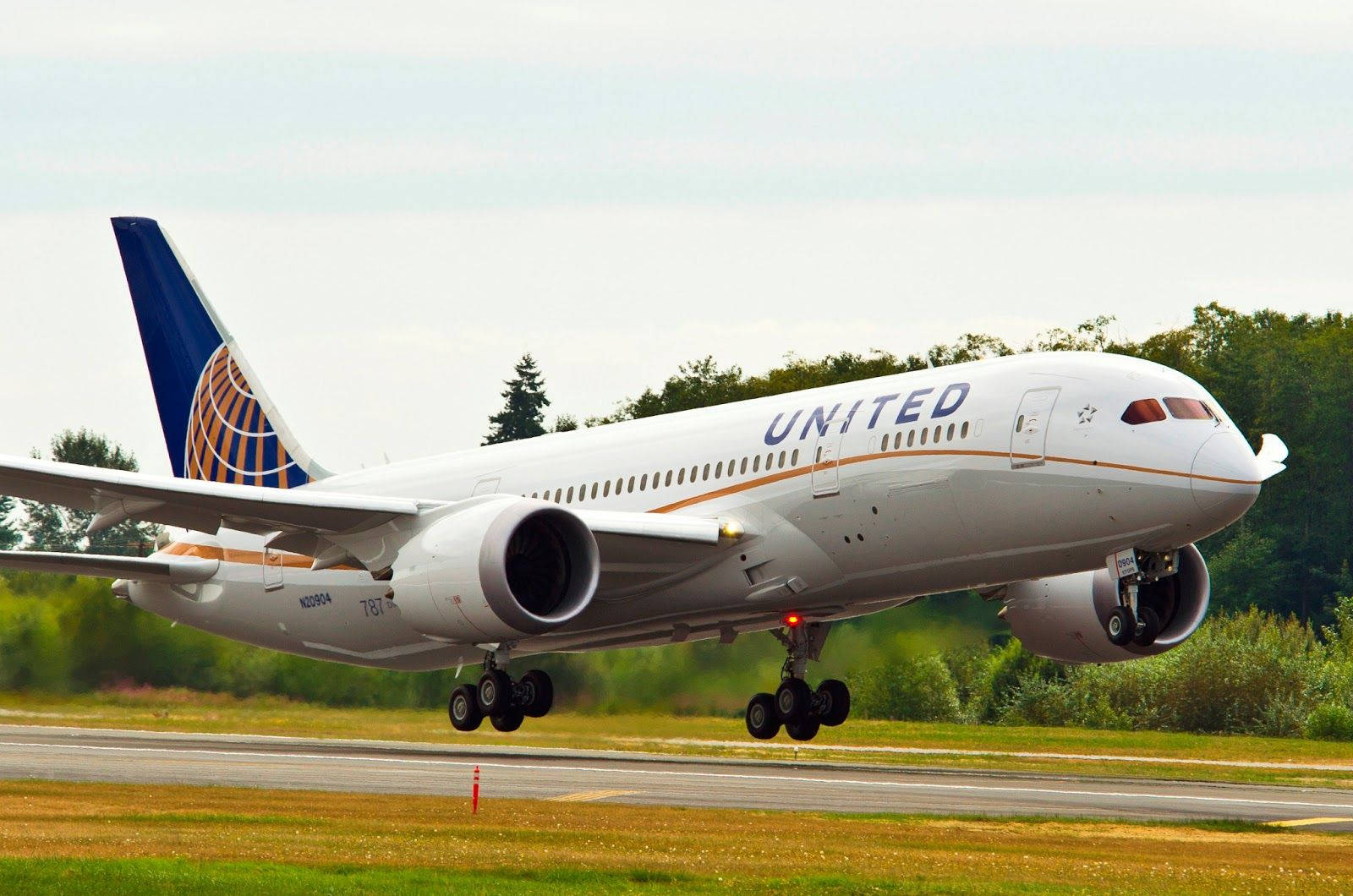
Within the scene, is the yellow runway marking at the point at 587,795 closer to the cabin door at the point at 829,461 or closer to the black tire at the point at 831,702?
the black tire at the point at 831,702

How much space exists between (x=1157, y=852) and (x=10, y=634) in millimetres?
26829

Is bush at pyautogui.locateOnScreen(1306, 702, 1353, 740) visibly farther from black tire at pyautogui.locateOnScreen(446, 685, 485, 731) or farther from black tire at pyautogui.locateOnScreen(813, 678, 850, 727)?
black tire at pyautogui.locateOnScreen(446, 685, 485, 731)

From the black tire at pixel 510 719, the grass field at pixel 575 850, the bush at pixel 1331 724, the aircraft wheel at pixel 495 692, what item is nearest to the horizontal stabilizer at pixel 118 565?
the grass field at pixel 575 850

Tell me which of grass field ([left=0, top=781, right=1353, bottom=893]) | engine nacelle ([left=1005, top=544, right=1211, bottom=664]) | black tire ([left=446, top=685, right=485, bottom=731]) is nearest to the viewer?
grass field ([left=0, top=781, right=1353, bottom=893])

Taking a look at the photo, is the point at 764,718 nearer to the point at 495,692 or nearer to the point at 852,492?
the point at 495,692

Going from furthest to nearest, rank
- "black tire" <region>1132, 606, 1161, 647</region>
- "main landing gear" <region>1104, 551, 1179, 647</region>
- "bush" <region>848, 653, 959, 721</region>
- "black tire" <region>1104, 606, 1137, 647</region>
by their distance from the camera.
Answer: "bush" <region>848, 653, 959, 721</region>
"black tire" <region>1132, 606, 1161, 647</region>
"black tire" <region>1104, 606, 1137, 647</region>
"main landing gear" <region>1104, 551, 1179, 647</region>

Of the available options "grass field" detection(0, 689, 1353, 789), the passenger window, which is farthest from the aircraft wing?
the passenger window

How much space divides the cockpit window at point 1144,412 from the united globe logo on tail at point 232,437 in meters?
19.1

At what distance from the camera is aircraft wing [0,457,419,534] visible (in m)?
30.7

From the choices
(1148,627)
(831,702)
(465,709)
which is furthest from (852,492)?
(465,709)

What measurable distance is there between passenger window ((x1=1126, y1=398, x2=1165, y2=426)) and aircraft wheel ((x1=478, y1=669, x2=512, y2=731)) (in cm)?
1233

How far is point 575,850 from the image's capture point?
80.3 ft

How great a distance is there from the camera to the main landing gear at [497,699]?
114 ft

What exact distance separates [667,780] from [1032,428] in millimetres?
10688
